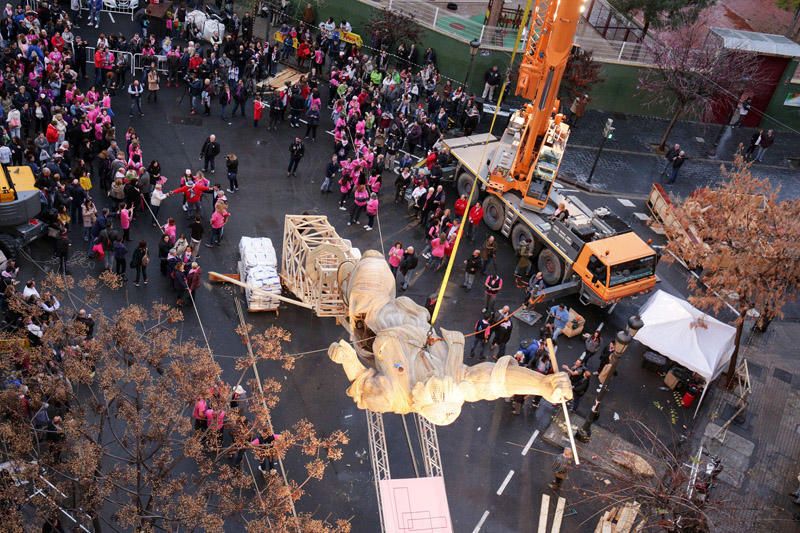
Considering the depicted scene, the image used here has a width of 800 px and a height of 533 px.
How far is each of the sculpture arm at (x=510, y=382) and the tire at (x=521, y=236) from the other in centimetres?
1268

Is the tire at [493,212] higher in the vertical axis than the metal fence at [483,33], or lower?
lower

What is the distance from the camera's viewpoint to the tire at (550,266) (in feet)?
84.3

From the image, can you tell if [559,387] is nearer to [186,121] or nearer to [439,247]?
[439,247]

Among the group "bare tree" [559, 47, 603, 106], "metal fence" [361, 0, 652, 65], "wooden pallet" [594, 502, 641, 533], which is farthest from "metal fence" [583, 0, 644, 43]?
"wooden pallet" [594, 502, 641, 533]

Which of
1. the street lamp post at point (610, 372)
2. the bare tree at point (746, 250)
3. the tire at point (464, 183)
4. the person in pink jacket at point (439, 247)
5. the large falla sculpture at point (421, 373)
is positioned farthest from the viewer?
the tire at point (464, 183)

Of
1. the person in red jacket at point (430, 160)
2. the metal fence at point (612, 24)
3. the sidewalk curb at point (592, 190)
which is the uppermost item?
the metal fence at point (612, 24)

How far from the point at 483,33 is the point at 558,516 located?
24.1m

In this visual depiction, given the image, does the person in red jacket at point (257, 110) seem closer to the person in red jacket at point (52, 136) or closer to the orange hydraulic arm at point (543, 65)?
the person in red jacket at point (52, 136)

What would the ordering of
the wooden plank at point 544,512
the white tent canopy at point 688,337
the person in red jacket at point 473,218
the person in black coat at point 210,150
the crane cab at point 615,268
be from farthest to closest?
1. the person in black coat at point 210,150
2. the person in red jacket at point 473,218
3. the crane cab at point 615,268
4. the white tent canopy at point 688,337
5. the wooden plank at point 544,512

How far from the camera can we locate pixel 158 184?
25.1 metres

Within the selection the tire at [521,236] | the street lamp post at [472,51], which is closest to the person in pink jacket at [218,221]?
the tire at [521,236]

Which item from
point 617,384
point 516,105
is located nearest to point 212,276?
point 617,384

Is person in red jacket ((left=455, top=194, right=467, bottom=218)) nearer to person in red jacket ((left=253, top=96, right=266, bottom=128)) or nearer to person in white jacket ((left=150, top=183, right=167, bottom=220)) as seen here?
person in red jacket ((left=253, top=96, right=266, bottom=128))

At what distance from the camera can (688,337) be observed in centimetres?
2267
